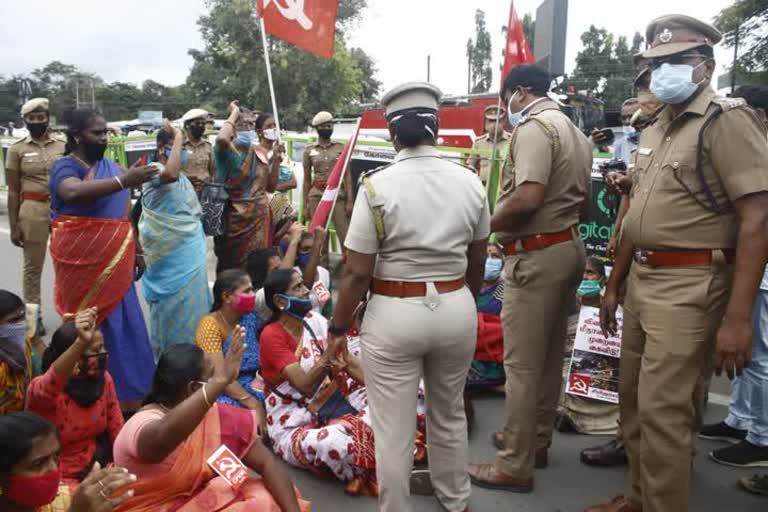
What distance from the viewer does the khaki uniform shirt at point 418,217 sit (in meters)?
2.57

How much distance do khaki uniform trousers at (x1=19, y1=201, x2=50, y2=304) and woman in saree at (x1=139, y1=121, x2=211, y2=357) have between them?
1.89 m

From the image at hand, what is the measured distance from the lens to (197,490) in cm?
260

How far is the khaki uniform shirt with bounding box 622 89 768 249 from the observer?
242cm

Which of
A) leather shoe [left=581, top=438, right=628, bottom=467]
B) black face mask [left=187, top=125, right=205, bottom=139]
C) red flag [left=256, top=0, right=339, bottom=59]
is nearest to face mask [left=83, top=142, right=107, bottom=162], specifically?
black face mask [left=187, top=125, right=205, bottom=139]

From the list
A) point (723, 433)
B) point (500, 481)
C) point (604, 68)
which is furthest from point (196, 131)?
point (604, 68)

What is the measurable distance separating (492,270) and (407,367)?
2.37 meters

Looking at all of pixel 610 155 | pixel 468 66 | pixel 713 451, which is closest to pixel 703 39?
pixel 713 451

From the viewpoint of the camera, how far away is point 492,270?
4938 millimetres

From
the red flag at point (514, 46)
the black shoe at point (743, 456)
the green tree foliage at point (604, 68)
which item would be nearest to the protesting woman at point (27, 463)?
the black shoe at point (743, 456)

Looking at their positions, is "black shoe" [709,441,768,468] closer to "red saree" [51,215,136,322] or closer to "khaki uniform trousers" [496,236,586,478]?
"khaki uniform trousers" [496,236,586,478]

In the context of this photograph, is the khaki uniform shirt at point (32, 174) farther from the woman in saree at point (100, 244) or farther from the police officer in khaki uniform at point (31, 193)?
the woman in saree at point (100, 244)

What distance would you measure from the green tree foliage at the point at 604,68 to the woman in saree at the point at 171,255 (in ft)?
155

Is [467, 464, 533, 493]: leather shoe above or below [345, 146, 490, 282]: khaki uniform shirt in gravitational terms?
below

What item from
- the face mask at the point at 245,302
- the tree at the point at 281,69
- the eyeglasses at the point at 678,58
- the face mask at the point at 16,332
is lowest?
the face mask at the point at 245,302
